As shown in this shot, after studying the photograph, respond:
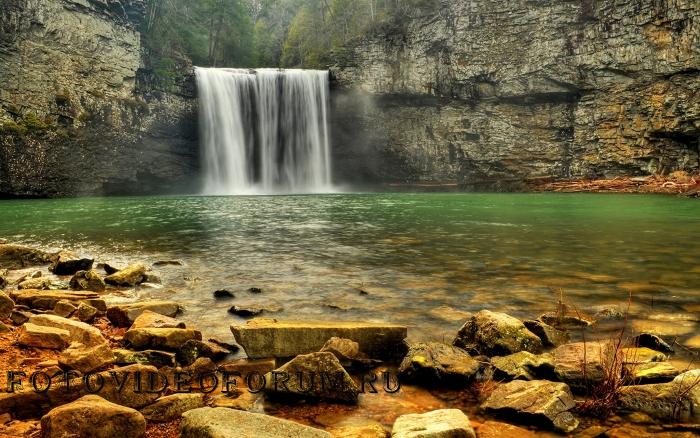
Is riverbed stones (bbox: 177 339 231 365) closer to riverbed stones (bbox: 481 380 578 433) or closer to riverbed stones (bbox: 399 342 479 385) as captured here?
riverbed stones (bbox: 399 342 479 385)

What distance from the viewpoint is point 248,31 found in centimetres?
4959

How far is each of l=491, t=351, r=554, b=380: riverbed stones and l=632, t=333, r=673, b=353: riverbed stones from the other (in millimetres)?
1004

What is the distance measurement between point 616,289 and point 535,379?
3.85 metres

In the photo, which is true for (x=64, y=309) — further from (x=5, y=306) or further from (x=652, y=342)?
(x=652, y=342)

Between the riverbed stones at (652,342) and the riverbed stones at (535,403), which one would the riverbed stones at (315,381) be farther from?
the riverbed stones at (652,342)

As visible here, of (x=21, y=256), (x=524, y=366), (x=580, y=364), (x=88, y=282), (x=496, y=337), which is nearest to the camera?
(x=580, y=364)

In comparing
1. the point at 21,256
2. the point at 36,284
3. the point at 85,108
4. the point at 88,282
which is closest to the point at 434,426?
the point at 88,282

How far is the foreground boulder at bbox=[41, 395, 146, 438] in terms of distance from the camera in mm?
2338

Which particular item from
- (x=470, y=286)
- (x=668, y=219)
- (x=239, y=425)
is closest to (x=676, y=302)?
(x=470, y=286)

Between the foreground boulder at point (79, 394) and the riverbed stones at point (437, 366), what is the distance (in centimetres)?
194

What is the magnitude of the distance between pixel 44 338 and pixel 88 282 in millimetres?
3457

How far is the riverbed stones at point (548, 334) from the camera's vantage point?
4320 mm

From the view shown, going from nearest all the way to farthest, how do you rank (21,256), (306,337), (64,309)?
(306,337) < (64,309) < (21,256)

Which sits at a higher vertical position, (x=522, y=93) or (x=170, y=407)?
(x=522, y=93)
